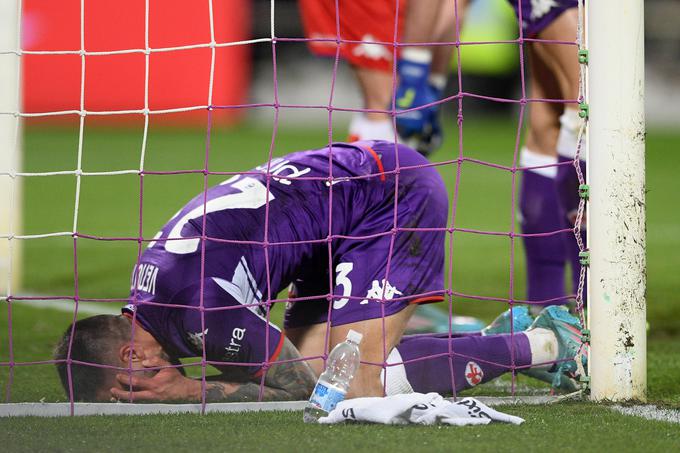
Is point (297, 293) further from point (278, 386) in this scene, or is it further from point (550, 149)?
point (550, 149)

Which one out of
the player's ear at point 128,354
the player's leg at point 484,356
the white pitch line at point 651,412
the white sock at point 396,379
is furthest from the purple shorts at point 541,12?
the player's ear at point 128,354

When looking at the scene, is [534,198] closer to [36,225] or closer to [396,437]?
[396,437]

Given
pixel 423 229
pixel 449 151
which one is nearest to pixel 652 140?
pixel 449 151

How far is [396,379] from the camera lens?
117 inches

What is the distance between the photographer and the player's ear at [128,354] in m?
2.87

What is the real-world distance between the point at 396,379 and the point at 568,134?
110 cm

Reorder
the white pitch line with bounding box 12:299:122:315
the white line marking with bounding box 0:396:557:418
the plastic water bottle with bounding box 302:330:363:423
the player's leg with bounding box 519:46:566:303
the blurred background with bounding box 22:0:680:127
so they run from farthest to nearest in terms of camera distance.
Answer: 1. the blurred background with bounding box 22:0:680:127
2. the white pitch line with bounding box 12:299:122:315
3. the player's leg with bounding box 519:46:566:303
4. the white line marking with bounding box 0:396:557:418
5. the plastic water bottle with bounding box 302:330:363:423

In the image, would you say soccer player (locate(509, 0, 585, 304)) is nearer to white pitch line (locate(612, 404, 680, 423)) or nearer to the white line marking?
white pitch line (locate(612, 404, 680, 423))

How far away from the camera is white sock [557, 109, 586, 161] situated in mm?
3639

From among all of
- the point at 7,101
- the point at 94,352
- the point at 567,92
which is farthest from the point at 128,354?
the point at 567,92

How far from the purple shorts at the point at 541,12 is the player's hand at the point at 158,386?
1.55 meters

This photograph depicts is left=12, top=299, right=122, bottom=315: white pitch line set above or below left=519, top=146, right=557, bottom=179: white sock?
below

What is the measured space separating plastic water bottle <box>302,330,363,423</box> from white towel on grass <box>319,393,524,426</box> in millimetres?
50

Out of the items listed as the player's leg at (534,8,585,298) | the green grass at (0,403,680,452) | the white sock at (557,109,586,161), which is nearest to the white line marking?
the green grass at (0,403,680,452)
